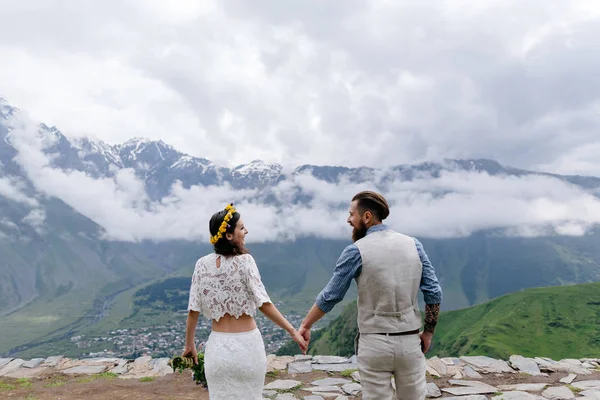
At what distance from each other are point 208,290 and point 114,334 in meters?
215

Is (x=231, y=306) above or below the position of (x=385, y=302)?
below

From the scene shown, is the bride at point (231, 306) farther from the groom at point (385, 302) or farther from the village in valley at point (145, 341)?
the village in valley at point (145, 341)

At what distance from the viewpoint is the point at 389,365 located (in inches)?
192

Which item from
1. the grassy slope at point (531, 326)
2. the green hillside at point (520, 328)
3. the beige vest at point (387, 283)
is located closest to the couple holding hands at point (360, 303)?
the beige vest at point (387, 283)

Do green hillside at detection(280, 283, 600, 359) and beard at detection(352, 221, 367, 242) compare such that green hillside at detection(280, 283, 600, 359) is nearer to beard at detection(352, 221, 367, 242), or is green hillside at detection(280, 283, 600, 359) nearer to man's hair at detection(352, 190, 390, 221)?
beard at detection(352, 221, 367, 242)

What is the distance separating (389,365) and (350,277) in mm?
1116

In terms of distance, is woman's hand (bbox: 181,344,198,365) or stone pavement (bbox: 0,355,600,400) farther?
stone pavement (bbox: 0,355,600,400)

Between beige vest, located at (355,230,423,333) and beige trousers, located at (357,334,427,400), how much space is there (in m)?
0.13

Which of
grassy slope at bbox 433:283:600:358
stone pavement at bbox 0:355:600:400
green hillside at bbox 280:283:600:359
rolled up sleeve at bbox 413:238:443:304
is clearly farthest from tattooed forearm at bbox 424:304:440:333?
green hillside at bbox 280:283:600:359

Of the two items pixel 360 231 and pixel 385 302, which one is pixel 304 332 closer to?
pixel 385 302

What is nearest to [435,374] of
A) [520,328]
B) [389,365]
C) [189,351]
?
[389,365]

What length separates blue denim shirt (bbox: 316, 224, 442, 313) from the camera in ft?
15.9

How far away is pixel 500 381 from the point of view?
1125 cm

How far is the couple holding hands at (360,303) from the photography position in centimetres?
483
